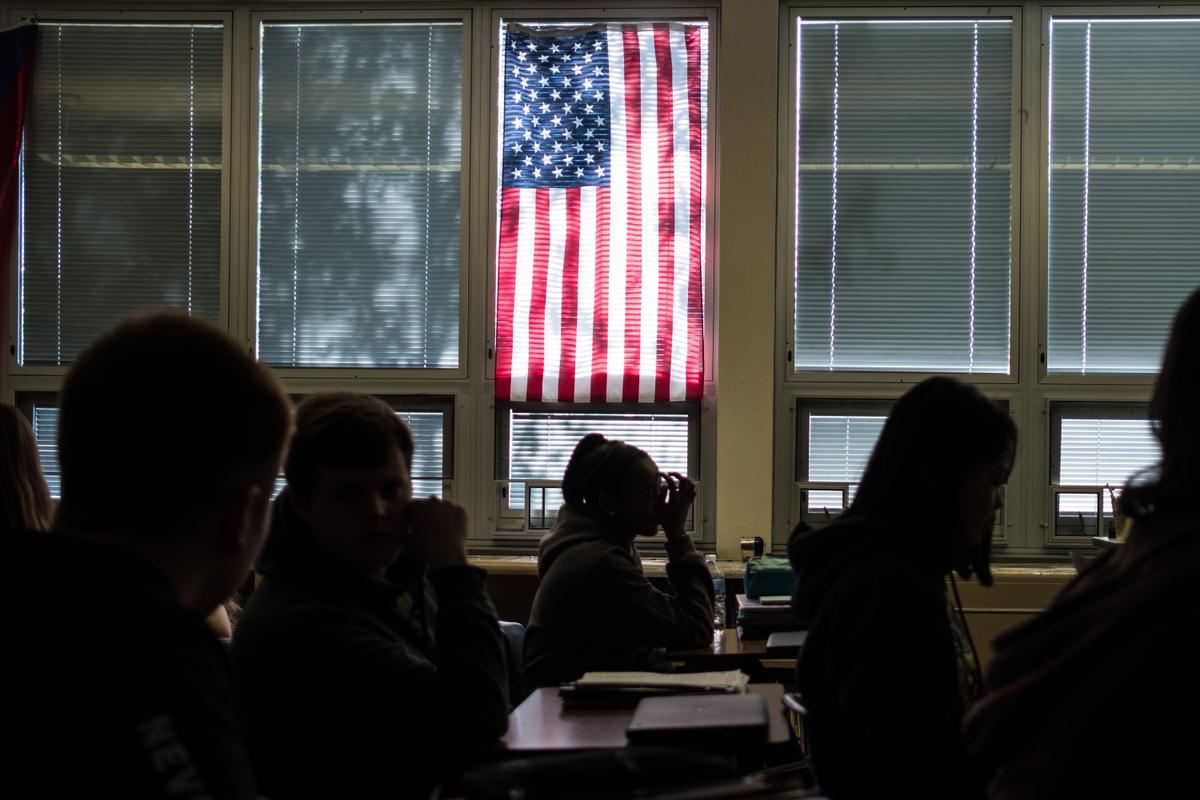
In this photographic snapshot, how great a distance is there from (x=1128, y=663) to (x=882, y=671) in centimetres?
71

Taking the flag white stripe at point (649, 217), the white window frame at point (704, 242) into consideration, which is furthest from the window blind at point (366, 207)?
the flag white stripe at point (649, 217)

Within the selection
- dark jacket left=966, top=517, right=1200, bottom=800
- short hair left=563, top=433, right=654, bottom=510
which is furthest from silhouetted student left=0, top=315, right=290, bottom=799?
short hair left=563, top=433, right=654, bottom=510

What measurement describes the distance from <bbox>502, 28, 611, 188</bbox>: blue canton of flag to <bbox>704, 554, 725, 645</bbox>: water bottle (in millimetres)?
1738

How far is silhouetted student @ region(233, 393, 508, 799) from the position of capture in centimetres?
177

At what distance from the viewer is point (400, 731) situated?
1.83 meters

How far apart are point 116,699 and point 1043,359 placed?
4917 mm

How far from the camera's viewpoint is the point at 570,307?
524 centimetres

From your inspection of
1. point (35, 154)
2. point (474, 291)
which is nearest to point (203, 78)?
point (35, 154)

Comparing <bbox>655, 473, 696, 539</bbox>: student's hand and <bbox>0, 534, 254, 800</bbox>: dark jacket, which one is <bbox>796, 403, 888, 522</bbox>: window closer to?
<bbox>655, 473, 696, 539</bbox>: student's hand

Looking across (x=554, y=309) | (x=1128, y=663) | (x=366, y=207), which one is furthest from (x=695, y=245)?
(x=1128, y=663)

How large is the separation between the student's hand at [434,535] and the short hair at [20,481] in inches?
32.9

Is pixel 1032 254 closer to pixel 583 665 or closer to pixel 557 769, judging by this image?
pixel 583 665

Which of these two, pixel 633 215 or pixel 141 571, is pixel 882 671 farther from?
pixel 633 215

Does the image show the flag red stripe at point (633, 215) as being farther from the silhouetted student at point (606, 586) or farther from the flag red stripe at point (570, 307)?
the silhouetted student at point (606, 586)
